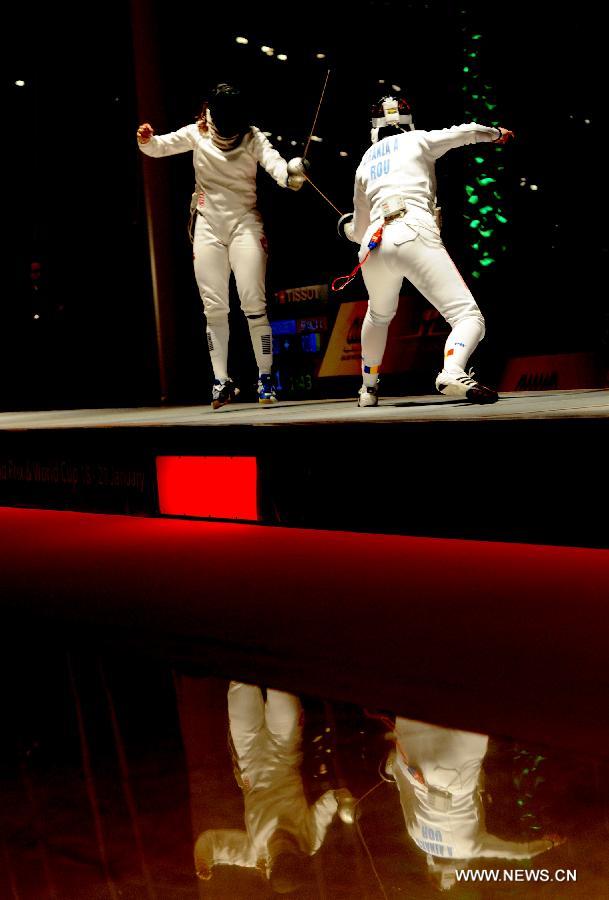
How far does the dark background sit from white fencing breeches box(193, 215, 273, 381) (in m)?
1.42

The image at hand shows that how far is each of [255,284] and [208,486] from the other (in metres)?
2.06

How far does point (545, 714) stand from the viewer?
4.89ft

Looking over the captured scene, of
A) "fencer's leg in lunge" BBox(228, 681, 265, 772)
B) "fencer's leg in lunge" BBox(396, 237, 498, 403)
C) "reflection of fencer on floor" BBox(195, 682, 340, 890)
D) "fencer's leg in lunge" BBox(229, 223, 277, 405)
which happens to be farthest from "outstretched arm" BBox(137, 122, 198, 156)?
"reflection of fencer on floor" BBox(195, 682, 340, 890)

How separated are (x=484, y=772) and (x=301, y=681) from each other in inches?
21.9

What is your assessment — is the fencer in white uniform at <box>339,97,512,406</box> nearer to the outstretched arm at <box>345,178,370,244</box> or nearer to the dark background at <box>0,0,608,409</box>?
the outstretched arm at <box>345,178,370,244</box>

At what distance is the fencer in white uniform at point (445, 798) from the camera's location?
1.09m

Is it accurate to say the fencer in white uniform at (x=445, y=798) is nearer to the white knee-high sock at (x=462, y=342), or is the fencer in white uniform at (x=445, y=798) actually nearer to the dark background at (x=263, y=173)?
the white knee-high sock at (x=462, y=342)

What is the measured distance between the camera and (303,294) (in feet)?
18.1

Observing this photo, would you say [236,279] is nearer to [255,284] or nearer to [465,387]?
[255,284]

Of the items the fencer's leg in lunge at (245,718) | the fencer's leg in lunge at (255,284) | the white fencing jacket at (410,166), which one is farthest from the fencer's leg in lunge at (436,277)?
the fencer's leg in lunge at (245,718)

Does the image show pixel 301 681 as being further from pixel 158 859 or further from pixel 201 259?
pixel 201 259

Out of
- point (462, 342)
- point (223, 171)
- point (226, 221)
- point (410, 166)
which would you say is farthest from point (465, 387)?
point (223, 171)

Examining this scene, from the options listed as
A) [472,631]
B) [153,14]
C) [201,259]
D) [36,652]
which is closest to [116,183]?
[153,14]

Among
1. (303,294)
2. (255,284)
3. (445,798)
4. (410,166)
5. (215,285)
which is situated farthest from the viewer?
(303,294)
